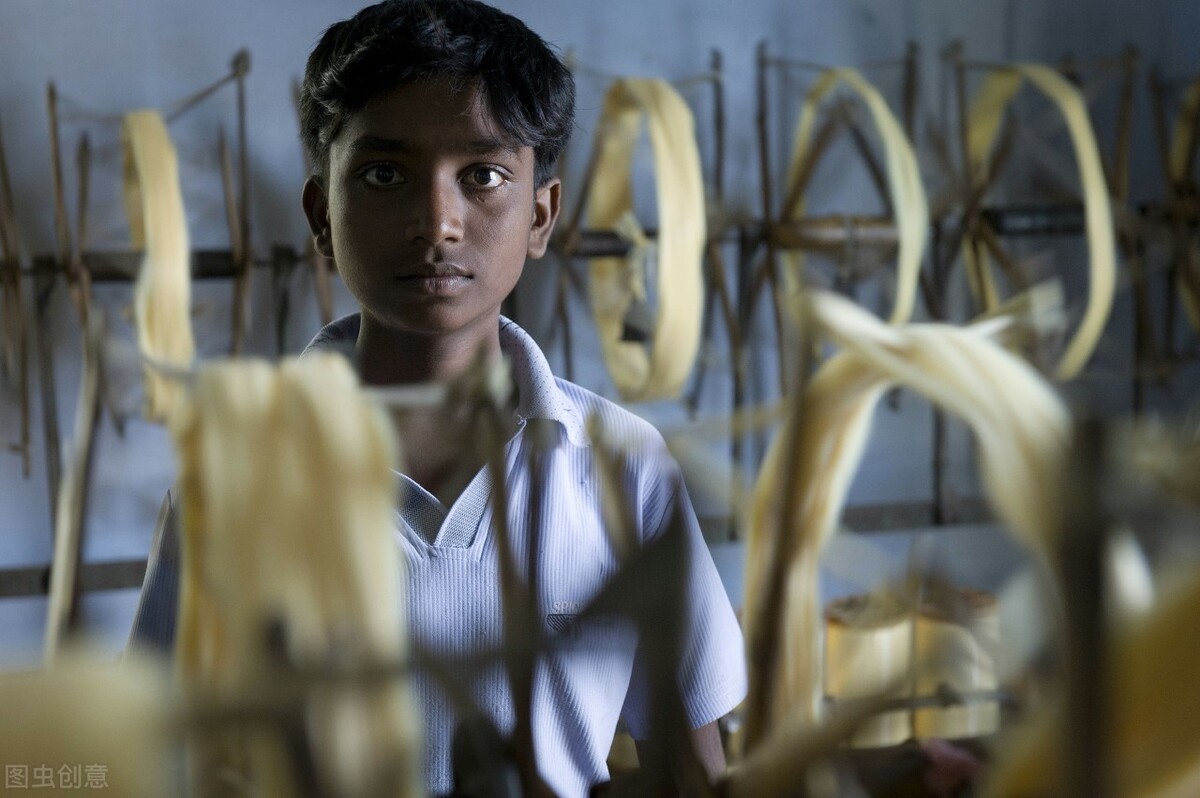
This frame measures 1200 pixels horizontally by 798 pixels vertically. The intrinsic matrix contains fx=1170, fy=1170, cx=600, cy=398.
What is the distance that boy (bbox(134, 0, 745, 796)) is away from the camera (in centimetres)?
57

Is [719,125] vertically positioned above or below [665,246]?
above

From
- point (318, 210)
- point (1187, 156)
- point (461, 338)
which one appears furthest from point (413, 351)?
point (1187, 156)

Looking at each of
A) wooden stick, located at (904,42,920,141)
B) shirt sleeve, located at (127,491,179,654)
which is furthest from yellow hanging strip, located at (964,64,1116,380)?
shirt sleeve, located at (127,491,179,654)

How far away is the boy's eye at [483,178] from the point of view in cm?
60

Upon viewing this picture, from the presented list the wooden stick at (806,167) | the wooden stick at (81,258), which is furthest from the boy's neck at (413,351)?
the wooden stick at (806,167)

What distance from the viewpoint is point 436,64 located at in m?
0.60

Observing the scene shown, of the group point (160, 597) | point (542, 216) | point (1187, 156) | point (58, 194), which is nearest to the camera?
point (160, 597)

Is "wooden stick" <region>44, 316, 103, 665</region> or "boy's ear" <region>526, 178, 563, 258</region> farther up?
"boy's ear" <region>526, 178, 563, 258</region>

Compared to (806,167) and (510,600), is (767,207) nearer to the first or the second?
(806,167)

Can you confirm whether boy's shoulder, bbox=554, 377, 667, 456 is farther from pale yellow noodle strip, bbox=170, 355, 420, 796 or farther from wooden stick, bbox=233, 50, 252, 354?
wooden stick, bbox=233, 50, 252, 354

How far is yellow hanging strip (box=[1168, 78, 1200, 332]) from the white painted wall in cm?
28

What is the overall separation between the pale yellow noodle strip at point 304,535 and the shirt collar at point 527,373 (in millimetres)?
348

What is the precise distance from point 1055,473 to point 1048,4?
6.45 ft

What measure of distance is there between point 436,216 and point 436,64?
0.31 ft
